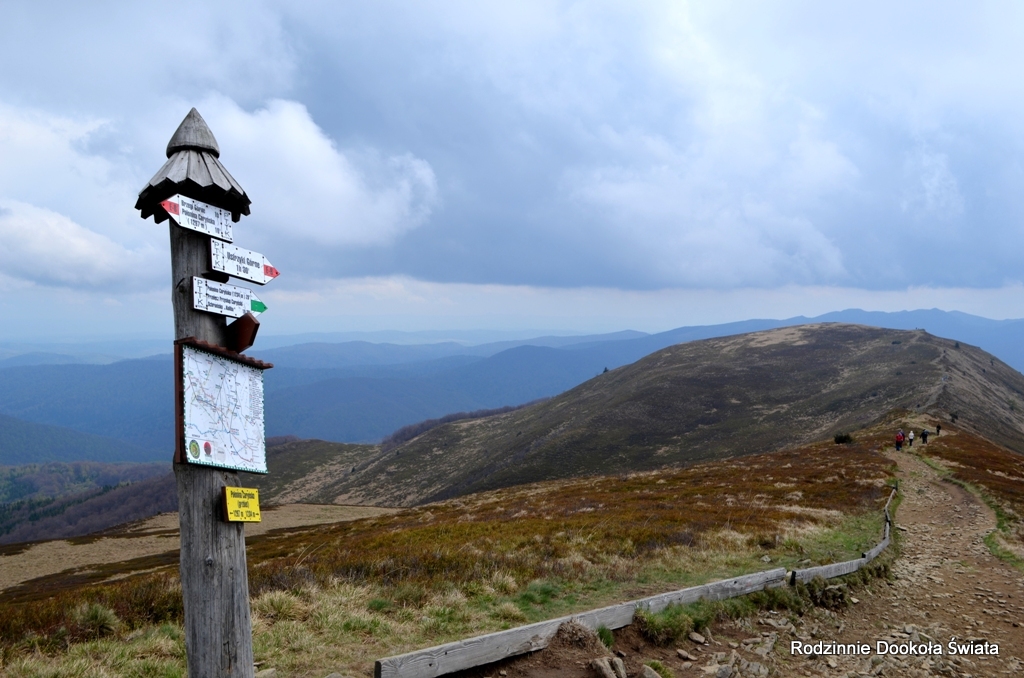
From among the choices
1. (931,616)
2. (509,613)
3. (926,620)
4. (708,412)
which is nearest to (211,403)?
(509,613)

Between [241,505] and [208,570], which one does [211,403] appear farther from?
[208,570]

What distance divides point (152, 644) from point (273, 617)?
172 centimetres

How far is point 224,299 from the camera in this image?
5.90 m

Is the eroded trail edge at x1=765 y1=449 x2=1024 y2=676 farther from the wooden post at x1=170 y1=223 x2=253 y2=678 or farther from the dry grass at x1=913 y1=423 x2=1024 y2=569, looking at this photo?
the wooden post at x1=170 y1=223 x2=253 y2=678

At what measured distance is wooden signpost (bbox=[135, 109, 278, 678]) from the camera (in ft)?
17.8

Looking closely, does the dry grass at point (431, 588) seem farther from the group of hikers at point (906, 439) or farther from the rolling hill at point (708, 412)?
the rolling hill at point (708, 412)

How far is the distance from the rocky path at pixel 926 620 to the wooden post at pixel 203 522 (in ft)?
22.9

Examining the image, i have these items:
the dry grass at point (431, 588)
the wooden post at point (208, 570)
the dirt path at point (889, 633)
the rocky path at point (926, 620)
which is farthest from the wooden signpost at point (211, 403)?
the rocky path at point (926, 620)

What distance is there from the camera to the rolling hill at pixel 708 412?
319 feet

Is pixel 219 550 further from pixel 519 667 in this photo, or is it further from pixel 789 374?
pixel 789 374

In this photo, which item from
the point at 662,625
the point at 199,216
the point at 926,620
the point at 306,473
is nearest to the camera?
the point at 199,216

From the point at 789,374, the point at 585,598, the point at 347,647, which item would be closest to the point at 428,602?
the point at 347,647

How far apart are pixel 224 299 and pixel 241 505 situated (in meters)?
2.00

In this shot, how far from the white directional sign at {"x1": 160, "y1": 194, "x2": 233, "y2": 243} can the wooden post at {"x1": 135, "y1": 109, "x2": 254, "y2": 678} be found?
0.33 feet
